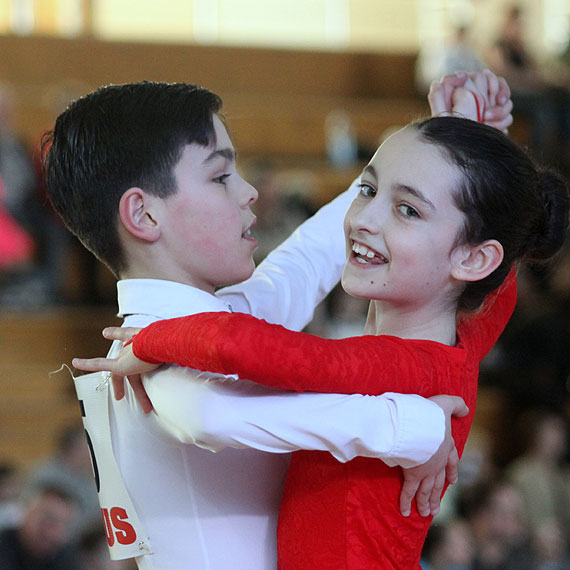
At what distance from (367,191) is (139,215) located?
321 mm

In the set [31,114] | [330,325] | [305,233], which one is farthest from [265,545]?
[31,114]

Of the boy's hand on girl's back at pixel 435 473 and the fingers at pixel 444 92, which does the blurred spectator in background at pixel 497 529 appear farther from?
the boy's hand on girl's back at pixel 435 473

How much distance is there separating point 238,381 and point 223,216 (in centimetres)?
29

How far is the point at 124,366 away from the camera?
1.20m

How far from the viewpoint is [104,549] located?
11.5 ft

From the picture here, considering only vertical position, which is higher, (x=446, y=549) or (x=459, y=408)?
(x=459, y=408)

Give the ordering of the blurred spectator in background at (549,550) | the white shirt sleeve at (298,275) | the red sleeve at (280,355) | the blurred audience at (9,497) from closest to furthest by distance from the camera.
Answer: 1. the red sleeve at (280,355)
2. the white shirt sleeve at (298,275)
3. the blurred audience at (9,497)
4. the blurred spectator in background at (549,550)

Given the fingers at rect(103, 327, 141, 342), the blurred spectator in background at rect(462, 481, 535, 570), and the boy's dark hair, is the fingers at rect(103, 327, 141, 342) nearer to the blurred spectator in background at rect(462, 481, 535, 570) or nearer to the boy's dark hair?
the boy's dark hair

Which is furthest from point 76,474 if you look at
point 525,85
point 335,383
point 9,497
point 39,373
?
point 525,85

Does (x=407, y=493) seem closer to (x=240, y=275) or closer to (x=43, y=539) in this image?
(x=240, y=275)

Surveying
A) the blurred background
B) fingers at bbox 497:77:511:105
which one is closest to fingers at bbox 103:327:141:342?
fingers at bbox 497:77:511:105

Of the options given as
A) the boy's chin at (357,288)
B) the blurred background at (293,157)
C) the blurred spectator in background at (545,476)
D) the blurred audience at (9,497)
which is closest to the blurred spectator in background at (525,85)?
the blurred background at (293,157)

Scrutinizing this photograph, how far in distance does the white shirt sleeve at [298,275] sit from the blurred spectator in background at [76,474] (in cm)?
A: 241

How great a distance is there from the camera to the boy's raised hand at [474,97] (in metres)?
1.57
